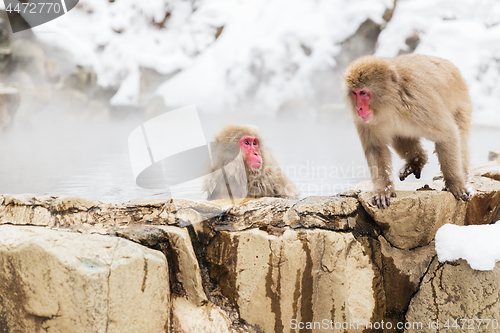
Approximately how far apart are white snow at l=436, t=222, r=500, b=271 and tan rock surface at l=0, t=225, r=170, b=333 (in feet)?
4.27

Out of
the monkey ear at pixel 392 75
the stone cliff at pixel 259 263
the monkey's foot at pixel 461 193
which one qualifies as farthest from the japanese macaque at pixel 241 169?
the monkey's foot at pixel 461 193

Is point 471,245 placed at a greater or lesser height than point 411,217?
lesser

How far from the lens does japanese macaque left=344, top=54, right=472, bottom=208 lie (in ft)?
6.60

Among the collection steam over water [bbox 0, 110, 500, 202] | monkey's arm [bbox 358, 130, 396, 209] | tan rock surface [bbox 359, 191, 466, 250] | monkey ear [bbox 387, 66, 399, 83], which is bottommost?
tan rock surface [bbox 359, 191, 466, 250]

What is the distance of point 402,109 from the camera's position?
2021 mm

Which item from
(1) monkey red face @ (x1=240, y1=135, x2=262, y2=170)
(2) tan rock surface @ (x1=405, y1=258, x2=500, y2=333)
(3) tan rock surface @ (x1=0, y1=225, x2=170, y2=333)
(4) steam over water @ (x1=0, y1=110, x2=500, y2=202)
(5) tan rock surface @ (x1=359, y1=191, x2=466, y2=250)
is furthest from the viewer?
(4) steam over water @ (x1=0, y1=110, x2=500, y2=202)

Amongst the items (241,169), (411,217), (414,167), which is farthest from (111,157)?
(411,217)

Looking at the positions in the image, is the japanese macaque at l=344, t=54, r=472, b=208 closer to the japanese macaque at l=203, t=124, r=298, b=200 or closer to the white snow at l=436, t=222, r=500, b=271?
the white snow at l=436, t=222, r=500, b=271

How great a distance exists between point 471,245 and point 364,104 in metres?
0.80

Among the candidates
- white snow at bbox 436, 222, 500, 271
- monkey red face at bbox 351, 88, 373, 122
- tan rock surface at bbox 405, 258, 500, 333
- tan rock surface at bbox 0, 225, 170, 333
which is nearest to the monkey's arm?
monkey red face at bbox 351, 88, 373, 122

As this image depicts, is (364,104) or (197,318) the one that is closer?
(197,318)

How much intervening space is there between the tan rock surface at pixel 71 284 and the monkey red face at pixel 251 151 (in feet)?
3.61

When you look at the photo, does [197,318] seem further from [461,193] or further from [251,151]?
[461,193]

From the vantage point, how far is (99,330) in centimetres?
153
